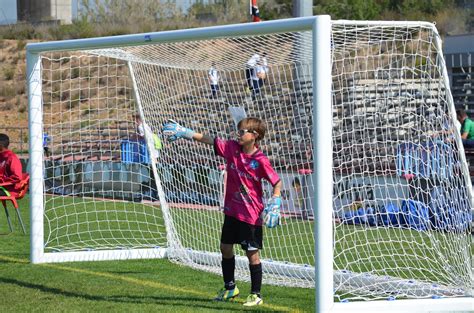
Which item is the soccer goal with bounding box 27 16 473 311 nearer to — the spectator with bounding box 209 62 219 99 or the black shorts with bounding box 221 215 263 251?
the spectator with bounding box 209 62 219 99

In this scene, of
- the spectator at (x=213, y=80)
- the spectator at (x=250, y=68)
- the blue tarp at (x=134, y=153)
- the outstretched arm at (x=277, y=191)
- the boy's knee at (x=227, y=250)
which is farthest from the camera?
the blue tarp at (x=134, y=153)

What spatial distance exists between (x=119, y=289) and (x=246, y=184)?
5.77 feet

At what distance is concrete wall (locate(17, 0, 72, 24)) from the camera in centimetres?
5322

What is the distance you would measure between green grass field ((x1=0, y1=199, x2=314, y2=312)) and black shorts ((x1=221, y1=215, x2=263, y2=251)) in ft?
1.68

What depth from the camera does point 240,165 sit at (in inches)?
321

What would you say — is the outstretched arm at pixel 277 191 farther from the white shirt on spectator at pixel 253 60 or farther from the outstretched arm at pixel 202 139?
the white shirt on spectator at pixel 253 60

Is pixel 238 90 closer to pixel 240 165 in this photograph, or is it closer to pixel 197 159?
pixel 197 159

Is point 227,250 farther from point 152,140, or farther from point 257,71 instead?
point 152,140

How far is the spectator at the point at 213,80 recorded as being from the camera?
1100 cm

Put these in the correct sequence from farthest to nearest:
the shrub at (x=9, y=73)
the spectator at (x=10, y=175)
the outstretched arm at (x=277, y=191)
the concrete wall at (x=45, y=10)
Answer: the concrete wall at (x=45, y=10), the shrub at (x=9, y=73), the spectator at (x=10, y=175), the outstretched arm at (x=277, y=191)

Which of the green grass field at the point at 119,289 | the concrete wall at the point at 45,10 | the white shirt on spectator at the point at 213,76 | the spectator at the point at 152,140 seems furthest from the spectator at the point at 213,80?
the concrete wall at the point at 45,10

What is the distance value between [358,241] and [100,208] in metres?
6.33

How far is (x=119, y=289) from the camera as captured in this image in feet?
29.5

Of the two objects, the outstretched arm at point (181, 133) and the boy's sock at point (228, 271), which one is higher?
the outstretched arm at point (181, 133)
